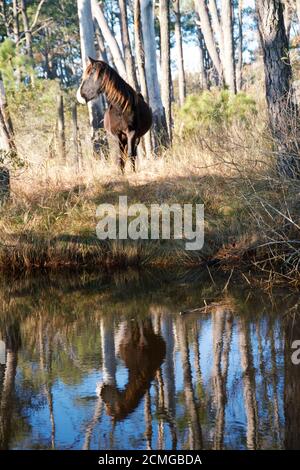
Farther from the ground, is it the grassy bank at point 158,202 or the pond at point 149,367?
the grassy bank at point 158,202

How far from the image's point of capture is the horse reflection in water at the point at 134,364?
5.13 meters

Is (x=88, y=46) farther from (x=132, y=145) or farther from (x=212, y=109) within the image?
(x=132, y=145)

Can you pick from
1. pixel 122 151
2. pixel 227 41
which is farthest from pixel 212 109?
pixel 227 41

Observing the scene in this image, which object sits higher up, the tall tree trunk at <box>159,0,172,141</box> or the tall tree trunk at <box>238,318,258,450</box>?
the tall tree trunk at <box>159,0,172,141</box>

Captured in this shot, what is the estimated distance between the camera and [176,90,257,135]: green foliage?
574 inches

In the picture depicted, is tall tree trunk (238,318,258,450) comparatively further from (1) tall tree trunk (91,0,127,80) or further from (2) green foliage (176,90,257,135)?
(1) tall tree trunk (91,0,127,80)

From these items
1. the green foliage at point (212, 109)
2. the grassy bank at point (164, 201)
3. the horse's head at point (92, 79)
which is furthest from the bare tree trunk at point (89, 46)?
the horse's head at point (92, 79)

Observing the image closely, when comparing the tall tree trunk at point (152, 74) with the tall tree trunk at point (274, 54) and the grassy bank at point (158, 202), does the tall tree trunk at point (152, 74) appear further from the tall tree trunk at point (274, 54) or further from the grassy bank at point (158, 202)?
the tall tree trunk at point (274, 54)

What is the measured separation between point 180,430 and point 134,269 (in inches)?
211

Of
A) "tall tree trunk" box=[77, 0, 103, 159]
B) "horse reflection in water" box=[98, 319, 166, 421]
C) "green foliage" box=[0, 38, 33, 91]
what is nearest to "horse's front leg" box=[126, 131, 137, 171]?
"tall tree trunk" box=[77, 0, 103, 159]

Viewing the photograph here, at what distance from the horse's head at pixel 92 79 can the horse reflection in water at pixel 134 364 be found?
15.9 feet

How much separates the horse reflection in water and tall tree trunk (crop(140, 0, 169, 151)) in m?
7.45

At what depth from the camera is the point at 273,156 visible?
8836 mm
